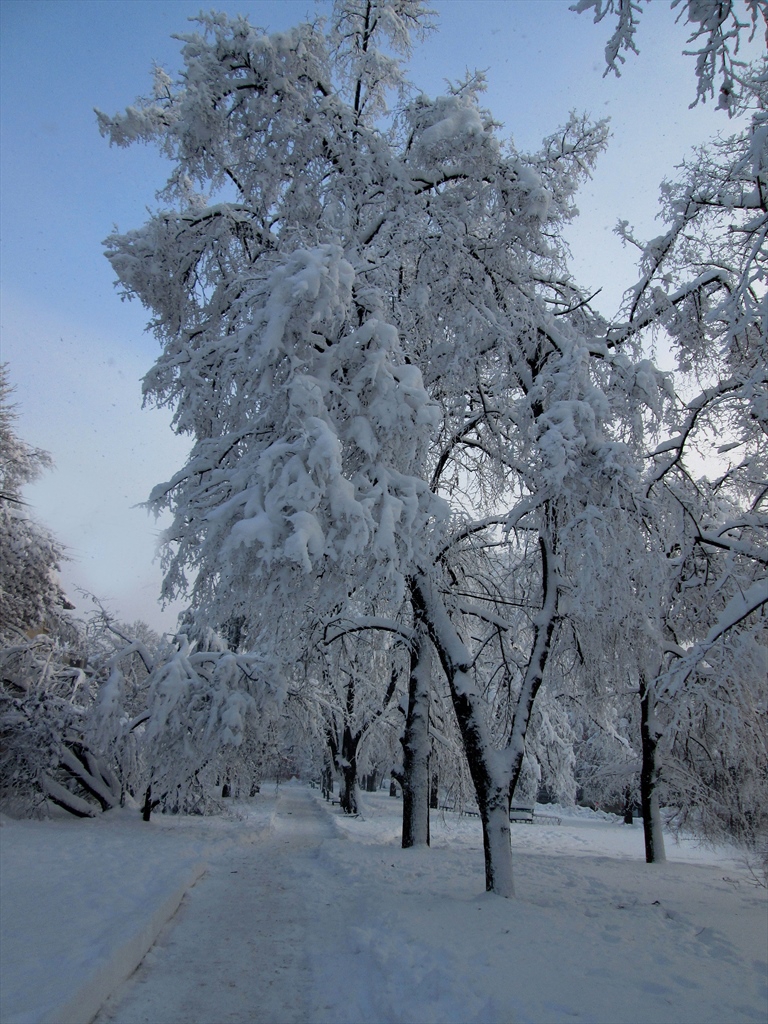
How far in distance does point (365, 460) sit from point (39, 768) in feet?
Result: 47.5

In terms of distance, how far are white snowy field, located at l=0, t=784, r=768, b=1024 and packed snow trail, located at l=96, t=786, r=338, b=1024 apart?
2 cm

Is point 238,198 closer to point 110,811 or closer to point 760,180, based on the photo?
point 760,180

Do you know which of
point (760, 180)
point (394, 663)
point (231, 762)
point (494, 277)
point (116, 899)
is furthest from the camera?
point (231, 762)

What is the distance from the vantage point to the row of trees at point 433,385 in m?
5.75

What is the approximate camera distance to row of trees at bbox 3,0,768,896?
5.75m

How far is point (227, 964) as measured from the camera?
5.45 m

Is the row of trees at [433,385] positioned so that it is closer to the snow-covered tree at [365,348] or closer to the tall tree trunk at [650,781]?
the snow-covered tree at [365,348]

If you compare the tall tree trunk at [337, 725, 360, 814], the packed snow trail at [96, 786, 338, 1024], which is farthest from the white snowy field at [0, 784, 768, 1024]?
the tall tree trunk at [337, 725, 360, 814]

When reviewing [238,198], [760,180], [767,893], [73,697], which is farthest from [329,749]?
[760,180]

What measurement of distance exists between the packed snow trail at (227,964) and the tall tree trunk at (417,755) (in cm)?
328

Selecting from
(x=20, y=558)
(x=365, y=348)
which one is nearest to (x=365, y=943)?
(x=365, y=348)

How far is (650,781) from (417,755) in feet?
18.4

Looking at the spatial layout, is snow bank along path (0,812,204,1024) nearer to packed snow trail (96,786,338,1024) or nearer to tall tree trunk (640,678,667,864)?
packed snow trail (96,786,338,1024)

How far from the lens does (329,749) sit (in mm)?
25641
